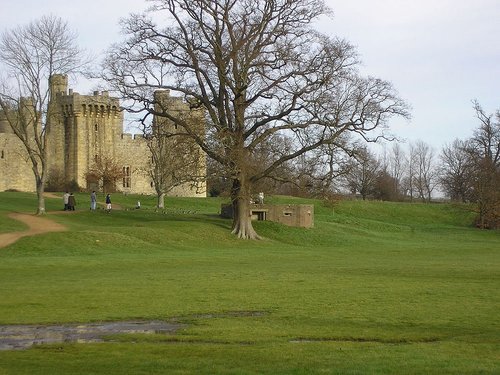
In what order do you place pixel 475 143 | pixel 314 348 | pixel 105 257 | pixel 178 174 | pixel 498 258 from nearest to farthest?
pixel 314 348, pixel 105 257, pixel 498 258, pixel 178 174, pixel 475 143

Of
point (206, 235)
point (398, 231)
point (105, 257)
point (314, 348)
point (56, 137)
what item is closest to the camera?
point (314, 348)

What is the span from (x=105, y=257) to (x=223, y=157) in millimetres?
14062

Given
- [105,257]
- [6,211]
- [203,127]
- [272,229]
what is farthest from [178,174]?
[105,257]

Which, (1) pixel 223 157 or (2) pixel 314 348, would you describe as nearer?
(2) pixel 314 348

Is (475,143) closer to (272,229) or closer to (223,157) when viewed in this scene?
(272,229)

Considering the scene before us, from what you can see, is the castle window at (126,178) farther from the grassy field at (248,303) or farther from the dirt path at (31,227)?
the grassy field at (248,303)

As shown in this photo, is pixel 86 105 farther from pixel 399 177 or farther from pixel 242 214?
pixel 399 177

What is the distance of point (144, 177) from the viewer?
87688mm

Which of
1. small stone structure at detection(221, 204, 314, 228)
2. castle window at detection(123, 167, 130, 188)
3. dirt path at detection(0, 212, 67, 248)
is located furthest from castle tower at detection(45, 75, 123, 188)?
dirt path at detection(0, 212, 67, 248)

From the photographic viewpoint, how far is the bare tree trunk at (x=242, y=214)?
48.4 meters

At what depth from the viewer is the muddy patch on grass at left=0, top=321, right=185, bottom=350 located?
14461mm

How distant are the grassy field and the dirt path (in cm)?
87

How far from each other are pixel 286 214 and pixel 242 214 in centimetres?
876

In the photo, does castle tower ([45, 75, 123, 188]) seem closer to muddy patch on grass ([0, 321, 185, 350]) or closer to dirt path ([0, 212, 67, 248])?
dirt path ([0, 212, 67, 248])
